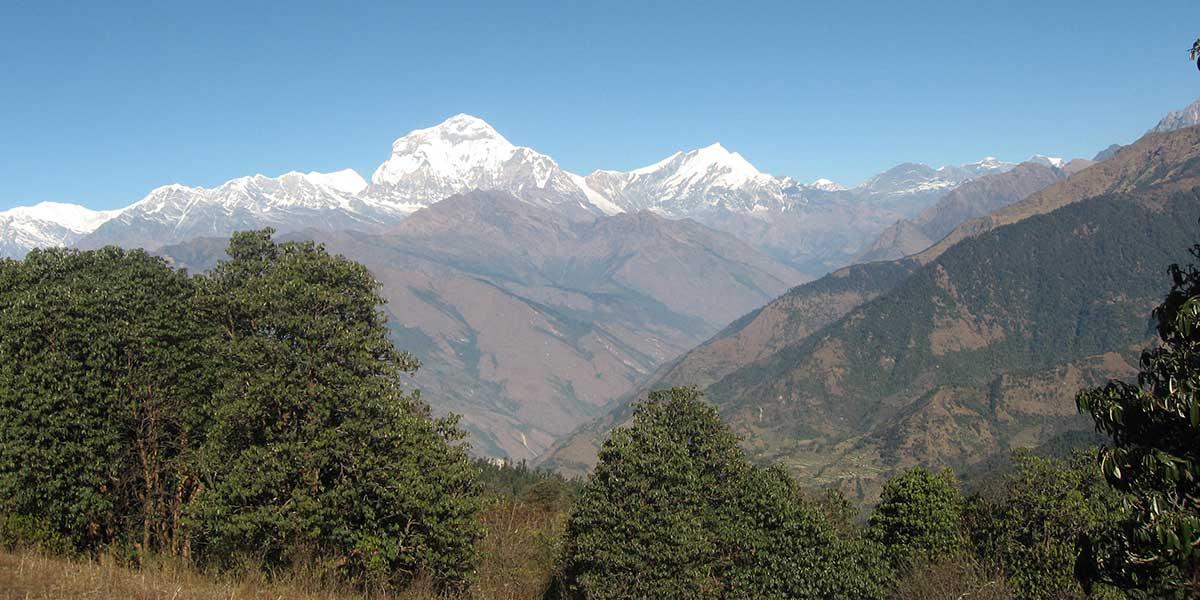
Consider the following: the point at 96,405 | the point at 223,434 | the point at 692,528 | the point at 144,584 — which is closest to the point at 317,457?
the point at 223,434

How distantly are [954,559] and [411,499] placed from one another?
30.8 meters

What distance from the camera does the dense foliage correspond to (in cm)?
2791

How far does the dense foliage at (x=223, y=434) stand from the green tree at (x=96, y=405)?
2.9 inches

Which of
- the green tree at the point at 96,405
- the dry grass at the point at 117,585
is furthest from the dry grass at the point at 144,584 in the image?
the green tree at the point at 96,405

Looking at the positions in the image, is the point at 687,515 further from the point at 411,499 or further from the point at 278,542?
the point at 278,542

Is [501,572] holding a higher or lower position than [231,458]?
lower

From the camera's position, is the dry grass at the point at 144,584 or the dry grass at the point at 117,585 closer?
the dry grass at the point at 117,585

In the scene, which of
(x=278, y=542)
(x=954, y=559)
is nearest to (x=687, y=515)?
(x=278, y=542)

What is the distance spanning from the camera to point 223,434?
94.5 feet

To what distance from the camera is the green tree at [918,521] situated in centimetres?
4641

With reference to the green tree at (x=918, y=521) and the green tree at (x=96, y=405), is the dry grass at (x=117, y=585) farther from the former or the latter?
the green tree at (x=918, y=521)

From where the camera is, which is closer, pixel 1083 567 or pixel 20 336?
pixel 1083 567

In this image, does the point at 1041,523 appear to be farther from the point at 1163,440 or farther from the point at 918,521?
the point at 1163,440

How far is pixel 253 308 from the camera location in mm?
31234
